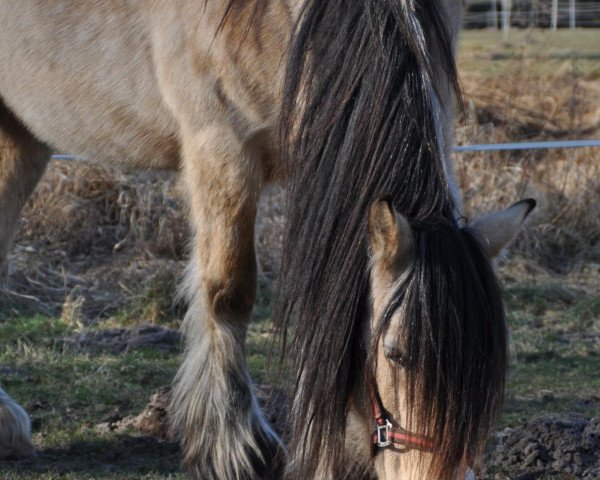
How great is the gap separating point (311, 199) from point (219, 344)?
94cm

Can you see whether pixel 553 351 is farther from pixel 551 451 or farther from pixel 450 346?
pixel 450 346

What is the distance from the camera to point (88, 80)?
3.64m

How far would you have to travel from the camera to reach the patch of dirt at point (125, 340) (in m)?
4.93

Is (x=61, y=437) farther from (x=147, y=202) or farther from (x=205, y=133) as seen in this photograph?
(x=147, y=202)

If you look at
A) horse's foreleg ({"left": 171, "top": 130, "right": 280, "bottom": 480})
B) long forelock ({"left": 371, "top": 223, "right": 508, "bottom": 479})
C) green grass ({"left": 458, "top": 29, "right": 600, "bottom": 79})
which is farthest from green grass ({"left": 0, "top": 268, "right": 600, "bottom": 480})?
green grass ({"left": 458, "top": 29, "right": 600, "bottom": 79})

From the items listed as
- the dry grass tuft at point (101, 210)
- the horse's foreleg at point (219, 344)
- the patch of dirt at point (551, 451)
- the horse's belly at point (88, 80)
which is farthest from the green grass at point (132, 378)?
the horse's belly at point (88, 80)

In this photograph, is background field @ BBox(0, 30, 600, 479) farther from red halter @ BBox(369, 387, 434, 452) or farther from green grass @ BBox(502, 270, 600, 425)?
red halter @ BBox(369, 387, 434, 452)

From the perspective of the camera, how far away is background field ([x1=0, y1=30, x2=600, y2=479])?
159 inches

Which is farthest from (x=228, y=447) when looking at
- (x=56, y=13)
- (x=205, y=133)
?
(x=56, y=13)

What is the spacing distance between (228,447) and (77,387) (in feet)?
3.94

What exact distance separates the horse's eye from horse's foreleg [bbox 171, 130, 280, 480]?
3.41ft

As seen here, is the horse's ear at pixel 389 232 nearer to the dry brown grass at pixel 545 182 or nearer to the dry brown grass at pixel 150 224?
the dry brown grass at pixel 150 224

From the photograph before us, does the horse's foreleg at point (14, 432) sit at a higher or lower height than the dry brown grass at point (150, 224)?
lower

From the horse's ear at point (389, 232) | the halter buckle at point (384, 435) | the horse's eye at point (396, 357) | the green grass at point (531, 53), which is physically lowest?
the halter buckle at point (384, 435)
